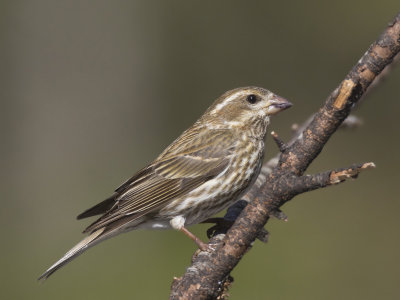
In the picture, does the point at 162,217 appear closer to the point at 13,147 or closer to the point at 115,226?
the point at 115,226

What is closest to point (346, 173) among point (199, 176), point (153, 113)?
point (199, 176)

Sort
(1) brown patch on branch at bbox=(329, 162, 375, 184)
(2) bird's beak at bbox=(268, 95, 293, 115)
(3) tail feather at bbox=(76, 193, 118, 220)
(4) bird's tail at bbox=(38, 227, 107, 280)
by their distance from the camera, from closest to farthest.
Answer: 1. (1) brown patch on branch at bbox=(329, 162, 375, 184)
2. (4) bird's tail at bbox=(38, 227, 107, 280)
3. (3) tail feather at bbox=(76, 193, 118, 220)
4. (2) bird's beak at bbox=(268, 95, 293, 115)

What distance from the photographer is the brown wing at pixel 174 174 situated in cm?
546

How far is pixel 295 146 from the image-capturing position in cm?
356

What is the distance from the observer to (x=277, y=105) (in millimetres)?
5840

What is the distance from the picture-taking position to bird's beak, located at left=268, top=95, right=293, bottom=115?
5.79 metres

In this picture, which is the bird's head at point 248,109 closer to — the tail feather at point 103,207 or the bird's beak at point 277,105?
the bird's beak at point 277,105

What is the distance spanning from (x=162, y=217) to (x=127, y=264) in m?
4.22

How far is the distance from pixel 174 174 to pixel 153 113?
32.3 feet

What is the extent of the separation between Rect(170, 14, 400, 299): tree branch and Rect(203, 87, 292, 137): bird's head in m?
1.83

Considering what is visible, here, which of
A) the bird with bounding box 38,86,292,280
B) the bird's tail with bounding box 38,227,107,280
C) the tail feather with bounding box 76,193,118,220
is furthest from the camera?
the tail feather with bounding box 76,193,118,220

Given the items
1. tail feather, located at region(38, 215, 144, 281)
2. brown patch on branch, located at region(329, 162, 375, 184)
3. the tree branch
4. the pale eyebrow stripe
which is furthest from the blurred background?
brown patch on branch, located at region(329, 162, 375, 184)

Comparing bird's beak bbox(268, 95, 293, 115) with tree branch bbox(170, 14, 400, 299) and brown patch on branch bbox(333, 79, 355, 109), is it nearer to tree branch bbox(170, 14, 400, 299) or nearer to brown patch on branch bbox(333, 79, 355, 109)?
tree branch bbox(170, 14, 400, 299)

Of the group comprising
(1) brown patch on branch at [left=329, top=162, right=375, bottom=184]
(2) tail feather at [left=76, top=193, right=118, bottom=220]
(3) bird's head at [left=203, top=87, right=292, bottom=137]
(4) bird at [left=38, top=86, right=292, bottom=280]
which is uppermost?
(3) bird's head at [left=203, top=87, right=292, bottom=137]
